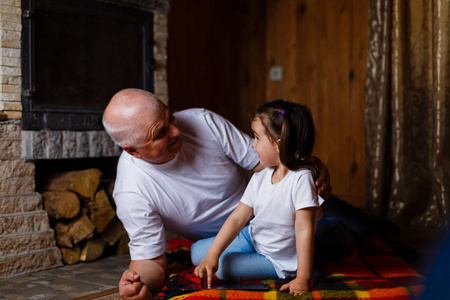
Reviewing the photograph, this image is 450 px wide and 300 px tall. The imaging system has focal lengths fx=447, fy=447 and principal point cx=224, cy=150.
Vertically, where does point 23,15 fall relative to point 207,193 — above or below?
above

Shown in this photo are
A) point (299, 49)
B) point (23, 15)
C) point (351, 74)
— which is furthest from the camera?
point (299, 49)

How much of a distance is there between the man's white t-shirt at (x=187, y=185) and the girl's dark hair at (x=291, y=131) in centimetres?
40

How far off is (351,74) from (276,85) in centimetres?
64

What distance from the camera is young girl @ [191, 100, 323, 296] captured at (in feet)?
4.25

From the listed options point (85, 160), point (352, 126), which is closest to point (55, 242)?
point (85, 160)

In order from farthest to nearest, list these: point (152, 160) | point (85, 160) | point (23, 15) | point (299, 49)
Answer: point (299, 49) < point (85, 160) < point (23, 15) < point (152, 160)

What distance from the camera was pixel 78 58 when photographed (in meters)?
2.25

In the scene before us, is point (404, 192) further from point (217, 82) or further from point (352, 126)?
→ point (217, 82)

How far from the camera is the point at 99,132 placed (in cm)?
229

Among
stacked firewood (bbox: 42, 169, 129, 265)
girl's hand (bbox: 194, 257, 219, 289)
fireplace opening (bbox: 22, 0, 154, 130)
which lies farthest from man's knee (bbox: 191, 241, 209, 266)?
fireplace opening (bbox: 22, 0, 154, 130)

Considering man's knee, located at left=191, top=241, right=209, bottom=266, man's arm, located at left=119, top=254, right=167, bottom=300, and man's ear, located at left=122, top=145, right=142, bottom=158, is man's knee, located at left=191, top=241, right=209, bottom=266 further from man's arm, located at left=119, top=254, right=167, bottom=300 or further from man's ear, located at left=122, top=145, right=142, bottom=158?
man's ear, located at left=122, top=145, right=142, bottom=158

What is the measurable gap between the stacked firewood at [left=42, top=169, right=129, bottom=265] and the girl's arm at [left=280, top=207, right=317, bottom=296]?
1167 millimetres

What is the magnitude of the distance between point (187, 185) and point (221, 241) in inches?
13.4

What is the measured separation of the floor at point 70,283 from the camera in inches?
61.9
